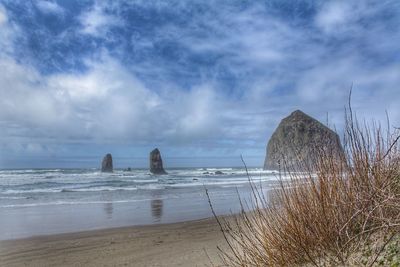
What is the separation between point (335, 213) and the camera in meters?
3.41

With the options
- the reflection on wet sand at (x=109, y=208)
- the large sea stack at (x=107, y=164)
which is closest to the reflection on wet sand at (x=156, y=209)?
the reflection on wet sand at (x=109, y=208)

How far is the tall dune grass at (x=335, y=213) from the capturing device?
3.14 metres

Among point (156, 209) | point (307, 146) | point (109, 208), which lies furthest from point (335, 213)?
point (109, 208)

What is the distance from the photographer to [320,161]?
3.98 m

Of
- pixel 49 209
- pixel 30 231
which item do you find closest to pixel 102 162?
pixel 49 209

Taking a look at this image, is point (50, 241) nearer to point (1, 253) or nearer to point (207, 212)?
point (1, 253)

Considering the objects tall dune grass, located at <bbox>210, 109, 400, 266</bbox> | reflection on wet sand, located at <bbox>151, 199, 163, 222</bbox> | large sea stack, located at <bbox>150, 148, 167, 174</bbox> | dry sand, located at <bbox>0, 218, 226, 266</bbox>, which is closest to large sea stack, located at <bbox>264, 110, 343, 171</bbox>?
tall dune grass, located at <bbox>210, 109, 400, 266</bbox>

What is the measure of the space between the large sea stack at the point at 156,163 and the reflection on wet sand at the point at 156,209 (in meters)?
37.7

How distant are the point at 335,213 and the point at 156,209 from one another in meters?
15.1

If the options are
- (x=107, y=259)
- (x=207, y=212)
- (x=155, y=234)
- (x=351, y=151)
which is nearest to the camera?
(x=351, y=151)

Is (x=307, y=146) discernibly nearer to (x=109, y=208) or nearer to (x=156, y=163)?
(x=109, y=208)

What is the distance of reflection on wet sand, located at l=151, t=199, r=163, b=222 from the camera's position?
50.0 feet

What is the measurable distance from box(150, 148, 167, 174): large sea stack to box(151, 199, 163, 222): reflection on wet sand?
3767 centimetres

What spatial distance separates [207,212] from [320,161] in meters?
13.3
